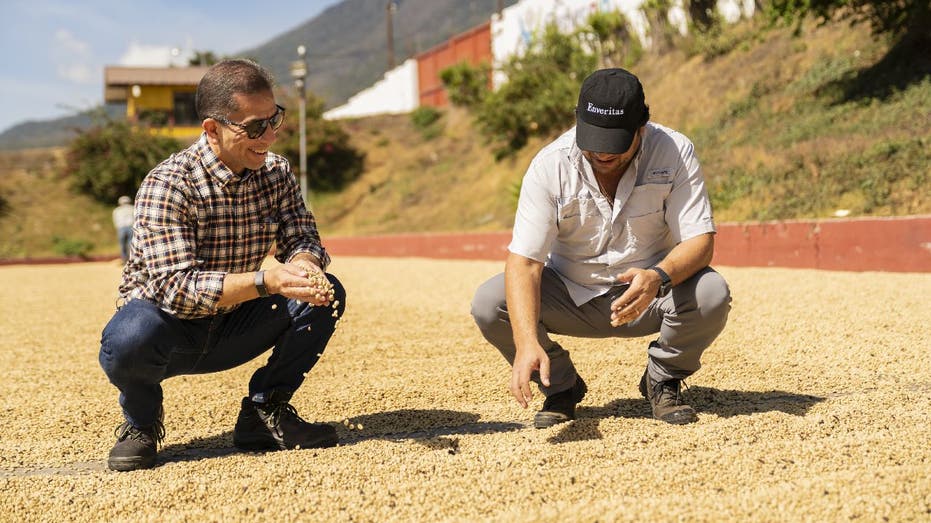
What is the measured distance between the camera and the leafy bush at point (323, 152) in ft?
99.7

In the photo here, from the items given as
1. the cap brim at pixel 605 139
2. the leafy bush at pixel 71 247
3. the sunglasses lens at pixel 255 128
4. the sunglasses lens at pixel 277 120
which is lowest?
the leafy bush at pixel 71 247

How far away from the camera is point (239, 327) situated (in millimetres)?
3217

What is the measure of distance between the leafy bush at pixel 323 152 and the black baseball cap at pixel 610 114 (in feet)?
91.5

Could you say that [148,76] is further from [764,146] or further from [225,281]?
[225,281]

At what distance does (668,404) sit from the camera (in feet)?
10.7

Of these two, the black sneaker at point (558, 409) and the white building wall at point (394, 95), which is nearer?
the black sneaker at point (558, 409)

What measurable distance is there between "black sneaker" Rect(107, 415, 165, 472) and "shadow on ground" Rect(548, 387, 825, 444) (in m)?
1.38

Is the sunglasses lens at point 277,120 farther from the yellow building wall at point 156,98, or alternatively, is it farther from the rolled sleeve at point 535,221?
the yellow building wall at point 156,98

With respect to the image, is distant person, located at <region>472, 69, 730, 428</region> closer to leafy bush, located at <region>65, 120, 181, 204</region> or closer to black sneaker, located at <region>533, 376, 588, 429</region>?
black sneaker, located at <region>533, 376, 588, 429</region>

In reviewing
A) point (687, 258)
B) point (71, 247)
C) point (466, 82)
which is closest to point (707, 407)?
point (687, 258)

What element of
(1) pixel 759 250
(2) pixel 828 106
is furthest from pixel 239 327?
(2) pixel 828 106

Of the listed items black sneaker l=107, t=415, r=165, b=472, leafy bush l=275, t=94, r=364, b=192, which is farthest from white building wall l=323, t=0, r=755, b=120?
black sneaker l=107, t=415, r=165, b=472

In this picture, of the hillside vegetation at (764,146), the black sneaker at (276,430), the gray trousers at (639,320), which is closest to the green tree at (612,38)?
the hillside vegetation at (764,146)

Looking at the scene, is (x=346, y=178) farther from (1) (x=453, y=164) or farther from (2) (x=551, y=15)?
(2) (x=551, y=15)
